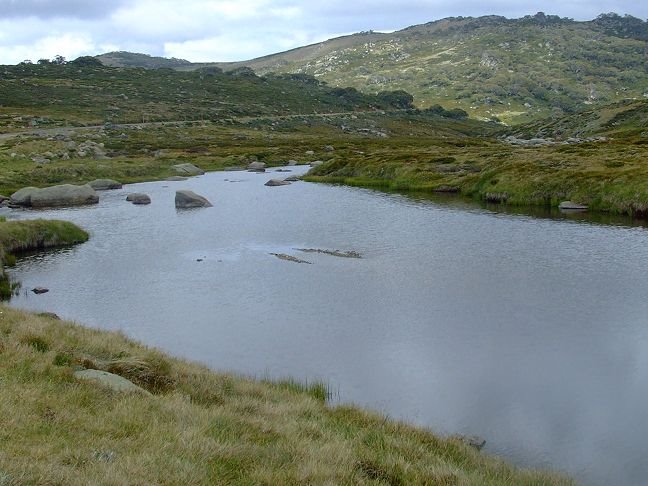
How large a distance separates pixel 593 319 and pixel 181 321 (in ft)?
63.7

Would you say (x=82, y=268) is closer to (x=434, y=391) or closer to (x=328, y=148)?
(x=434, y=391)

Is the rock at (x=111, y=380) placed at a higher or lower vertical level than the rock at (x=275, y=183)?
higher

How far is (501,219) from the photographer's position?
57844mm

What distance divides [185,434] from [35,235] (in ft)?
137

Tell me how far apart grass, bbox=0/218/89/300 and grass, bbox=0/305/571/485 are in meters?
30.4

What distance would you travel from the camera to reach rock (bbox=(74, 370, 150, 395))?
1549 centimetres

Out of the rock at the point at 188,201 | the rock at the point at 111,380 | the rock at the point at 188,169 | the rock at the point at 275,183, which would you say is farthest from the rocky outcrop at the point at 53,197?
the rock at the point at 111,380

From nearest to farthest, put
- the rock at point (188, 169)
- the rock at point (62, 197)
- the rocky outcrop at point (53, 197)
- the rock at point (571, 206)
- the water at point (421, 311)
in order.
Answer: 1. the water at point (421, 311)
2. the rock at point (571, 206)
3. the rocky outcrop at point (53, 197)
4. the rock at point (62, 197)
5. the rock at point (188, 169)

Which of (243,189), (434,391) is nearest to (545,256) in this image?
(434,391)

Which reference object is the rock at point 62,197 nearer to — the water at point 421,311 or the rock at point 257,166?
the water at point 421,311

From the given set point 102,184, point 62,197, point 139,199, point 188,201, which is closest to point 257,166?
point 102,184

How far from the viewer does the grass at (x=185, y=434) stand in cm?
1089

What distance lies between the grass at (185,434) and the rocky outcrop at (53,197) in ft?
188

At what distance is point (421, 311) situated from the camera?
31266 mm
